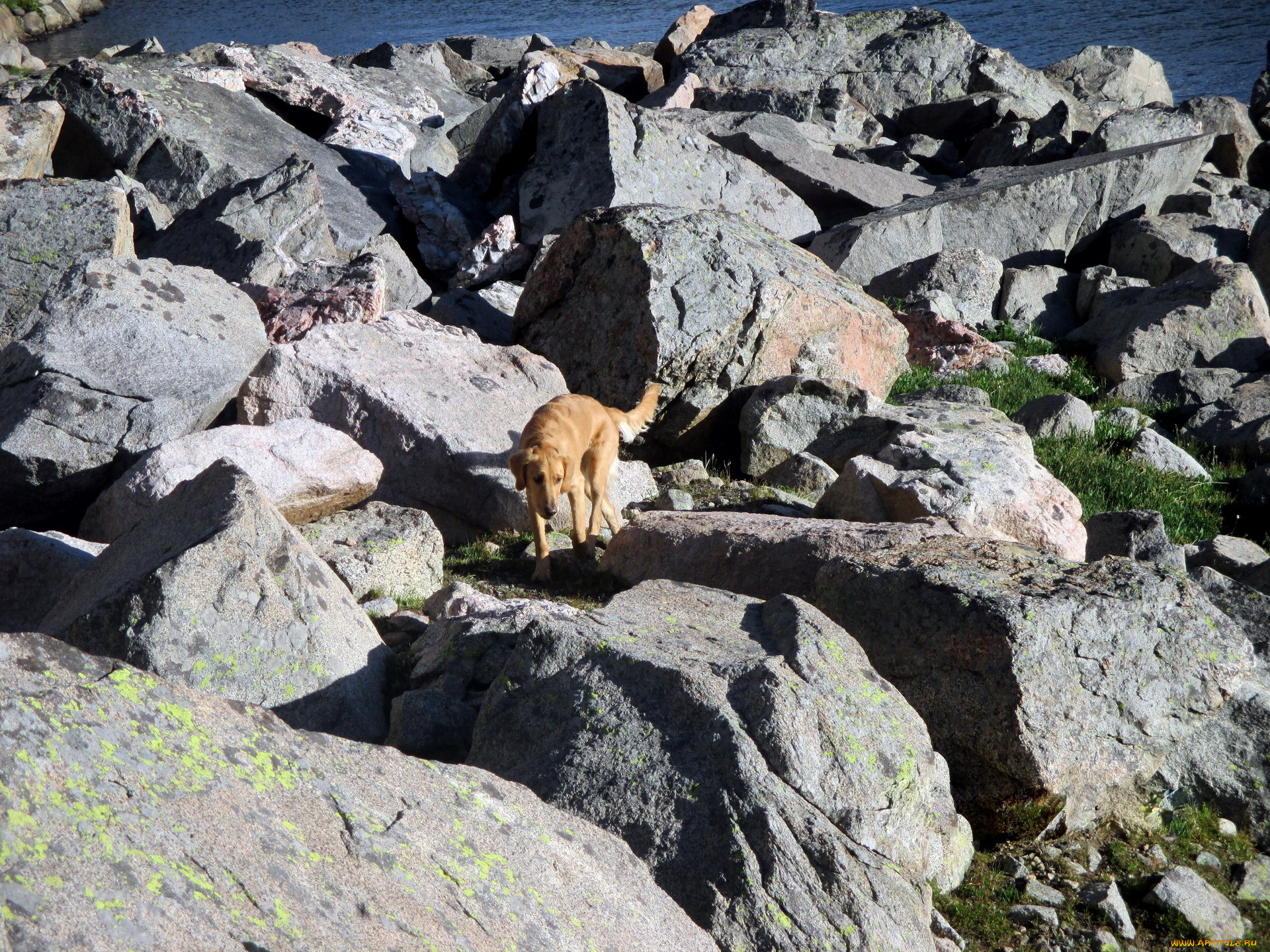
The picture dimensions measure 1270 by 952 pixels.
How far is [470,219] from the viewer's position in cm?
1297

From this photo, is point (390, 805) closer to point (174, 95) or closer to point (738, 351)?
point (738, 351)

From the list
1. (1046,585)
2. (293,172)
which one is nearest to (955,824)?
(1046,585)

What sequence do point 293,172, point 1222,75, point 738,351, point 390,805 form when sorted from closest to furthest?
1. point 390,805
2. point 738,351
3. point 293,172
4. point 1222,75

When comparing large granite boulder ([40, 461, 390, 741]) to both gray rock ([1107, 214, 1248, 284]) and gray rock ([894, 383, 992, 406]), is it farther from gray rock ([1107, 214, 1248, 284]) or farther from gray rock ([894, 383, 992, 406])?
gray rock ([1107, 214, 1248, 284])

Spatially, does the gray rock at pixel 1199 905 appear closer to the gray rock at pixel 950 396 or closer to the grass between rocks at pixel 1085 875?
the grass between rocks at pixel 1085 875

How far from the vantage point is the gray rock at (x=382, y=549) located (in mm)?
6297

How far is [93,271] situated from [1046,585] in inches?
261

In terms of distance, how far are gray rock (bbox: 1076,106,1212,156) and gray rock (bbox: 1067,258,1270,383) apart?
4.56 metres

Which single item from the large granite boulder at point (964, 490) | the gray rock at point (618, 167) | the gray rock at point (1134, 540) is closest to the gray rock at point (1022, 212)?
the gray rock at point (618, 167)

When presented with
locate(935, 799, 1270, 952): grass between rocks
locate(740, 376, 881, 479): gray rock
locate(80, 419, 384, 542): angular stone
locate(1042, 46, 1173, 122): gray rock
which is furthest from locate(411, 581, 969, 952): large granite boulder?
locate(1042, 46, 1173, 122): gray rock

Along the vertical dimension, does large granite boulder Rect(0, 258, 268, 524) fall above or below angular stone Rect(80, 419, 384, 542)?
above

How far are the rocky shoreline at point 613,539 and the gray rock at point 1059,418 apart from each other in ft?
0.34

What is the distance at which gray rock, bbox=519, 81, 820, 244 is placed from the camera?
38.7 ft

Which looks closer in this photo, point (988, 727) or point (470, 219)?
point (988, 727)
